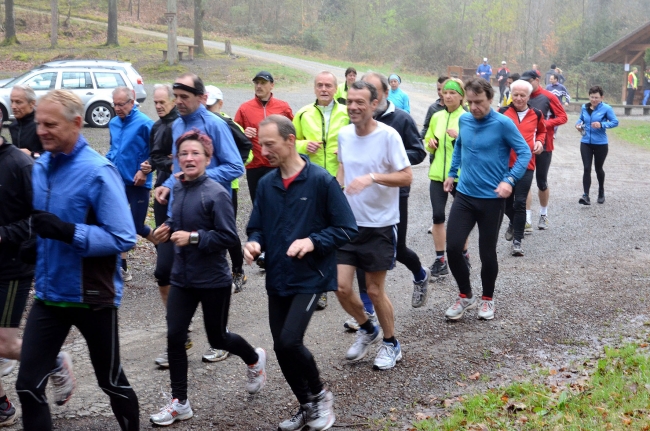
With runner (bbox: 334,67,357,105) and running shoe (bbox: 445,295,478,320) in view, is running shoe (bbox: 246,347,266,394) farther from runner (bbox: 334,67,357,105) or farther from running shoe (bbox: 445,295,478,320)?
runner (bbox: 334,67,357,105)

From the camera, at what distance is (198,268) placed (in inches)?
187

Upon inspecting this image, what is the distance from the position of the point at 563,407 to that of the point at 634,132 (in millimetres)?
24453

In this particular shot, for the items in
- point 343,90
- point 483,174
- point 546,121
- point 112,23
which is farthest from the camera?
point 112,23

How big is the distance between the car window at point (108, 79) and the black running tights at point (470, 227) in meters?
17.4

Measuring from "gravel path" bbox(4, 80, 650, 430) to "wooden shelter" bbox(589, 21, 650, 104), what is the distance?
30.4 meters

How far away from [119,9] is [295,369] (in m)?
67.0

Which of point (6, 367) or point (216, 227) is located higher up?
point (216, 227)

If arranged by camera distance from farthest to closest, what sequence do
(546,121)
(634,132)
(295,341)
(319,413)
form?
(634,132)
(546,121)
(319,413)
(295,341)

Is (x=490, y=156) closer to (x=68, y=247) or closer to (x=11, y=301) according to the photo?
(x=68, y=247)

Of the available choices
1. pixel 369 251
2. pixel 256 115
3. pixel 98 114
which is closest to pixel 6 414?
pixel 369 251

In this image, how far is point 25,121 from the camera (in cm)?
740

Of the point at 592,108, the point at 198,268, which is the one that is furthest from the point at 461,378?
the point at 592,108

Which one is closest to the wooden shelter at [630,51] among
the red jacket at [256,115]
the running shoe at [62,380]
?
the red jacket at [256,115]

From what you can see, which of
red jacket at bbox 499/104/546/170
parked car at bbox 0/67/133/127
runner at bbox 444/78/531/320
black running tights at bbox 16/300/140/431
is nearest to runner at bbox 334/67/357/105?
runner at bbox 444/78/531/320
